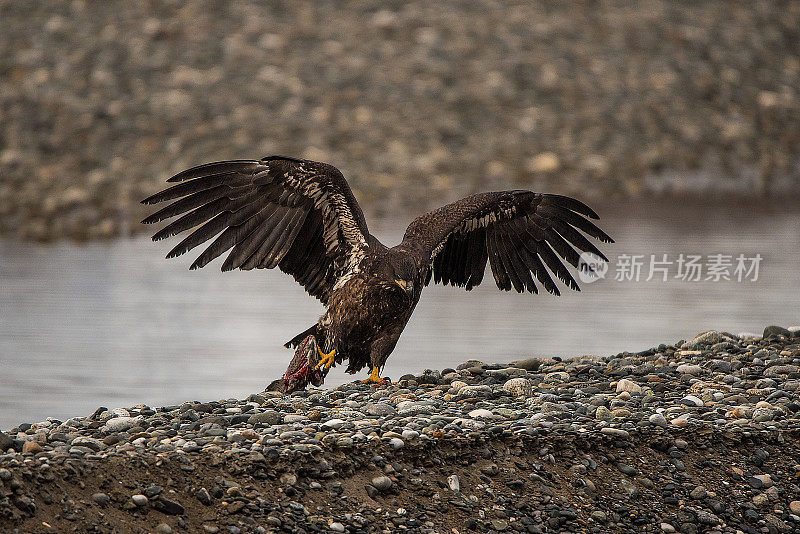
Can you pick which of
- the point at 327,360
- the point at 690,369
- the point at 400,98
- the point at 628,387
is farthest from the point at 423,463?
the point at 400,98

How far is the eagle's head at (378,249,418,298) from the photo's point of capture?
4.51 m

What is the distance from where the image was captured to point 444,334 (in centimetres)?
722

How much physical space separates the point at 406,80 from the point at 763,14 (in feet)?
16.0

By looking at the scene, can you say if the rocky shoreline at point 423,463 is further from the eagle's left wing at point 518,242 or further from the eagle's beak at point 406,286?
the eagle's left wing at point 518,242

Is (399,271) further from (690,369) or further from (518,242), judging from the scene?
(690,369)

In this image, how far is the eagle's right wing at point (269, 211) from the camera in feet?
15.0

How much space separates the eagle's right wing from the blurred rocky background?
20.1 feet

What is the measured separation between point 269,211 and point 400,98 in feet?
25.4

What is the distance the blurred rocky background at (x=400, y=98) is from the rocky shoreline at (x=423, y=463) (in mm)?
6785

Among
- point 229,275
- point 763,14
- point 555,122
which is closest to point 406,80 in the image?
point 555,122

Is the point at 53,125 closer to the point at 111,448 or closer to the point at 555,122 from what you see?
the point at 555,122

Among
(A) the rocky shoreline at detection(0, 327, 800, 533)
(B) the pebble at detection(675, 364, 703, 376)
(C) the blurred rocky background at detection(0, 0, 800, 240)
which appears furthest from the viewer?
(C) the blurred rocky background at detection(0, 0, 800, 240)

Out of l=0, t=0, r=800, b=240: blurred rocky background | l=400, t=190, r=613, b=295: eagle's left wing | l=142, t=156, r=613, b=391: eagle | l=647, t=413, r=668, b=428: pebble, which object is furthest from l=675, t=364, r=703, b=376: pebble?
l=0, t=0, r=800, b=240: blurred rocky background

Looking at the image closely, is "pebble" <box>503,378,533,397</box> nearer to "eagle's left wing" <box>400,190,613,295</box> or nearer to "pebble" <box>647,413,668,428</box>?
"pebble" <box>647,413,668,428</box>
